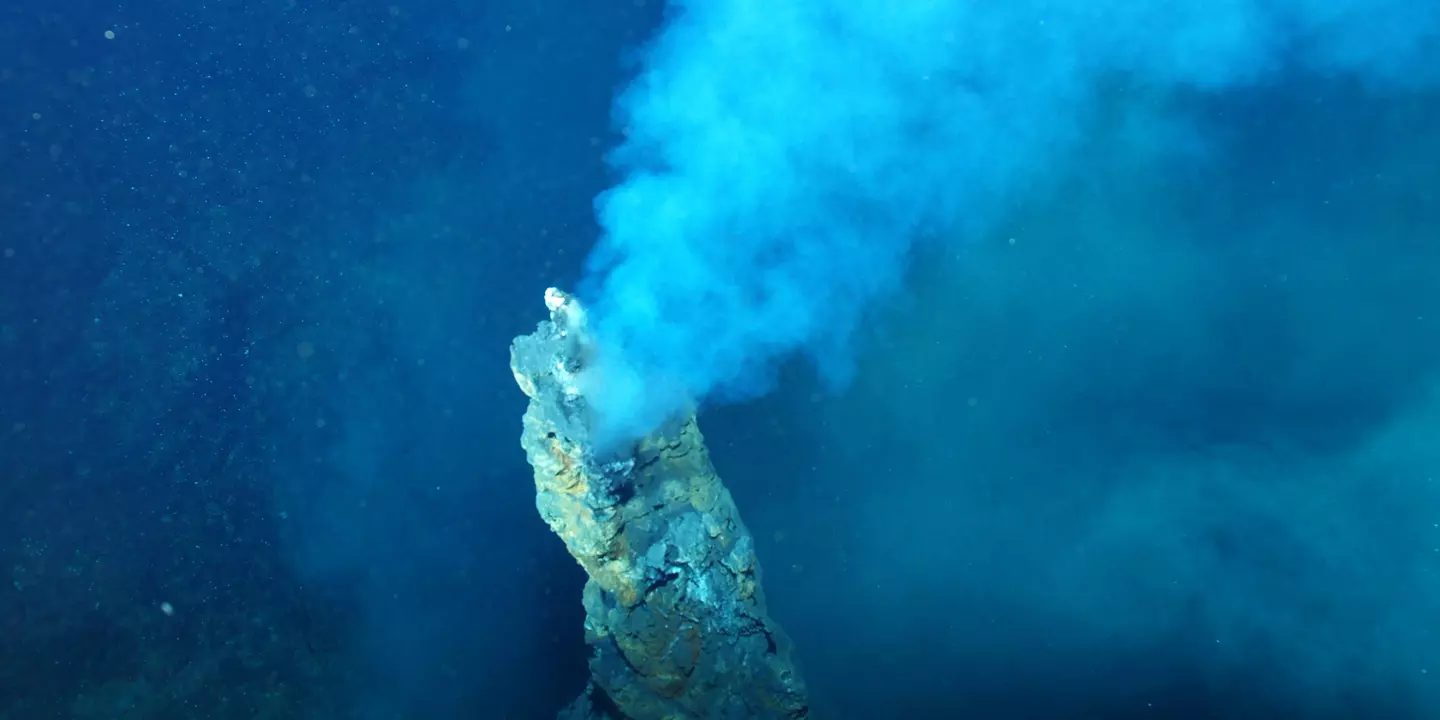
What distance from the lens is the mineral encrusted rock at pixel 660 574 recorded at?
4.75m

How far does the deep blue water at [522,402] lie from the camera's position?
25.1ft

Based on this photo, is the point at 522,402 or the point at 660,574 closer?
the point at 660,574

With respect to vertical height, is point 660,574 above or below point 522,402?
below

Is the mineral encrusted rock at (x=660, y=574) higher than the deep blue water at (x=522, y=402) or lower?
lower

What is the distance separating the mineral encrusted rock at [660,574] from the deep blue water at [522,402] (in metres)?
3.40

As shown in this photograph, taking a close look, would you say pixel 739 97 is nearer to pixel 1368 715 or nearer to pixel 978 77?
pixel 978 77

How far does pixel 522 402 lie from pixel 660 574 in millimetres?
4331

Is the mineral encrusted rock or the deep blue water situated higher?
the deep blue water

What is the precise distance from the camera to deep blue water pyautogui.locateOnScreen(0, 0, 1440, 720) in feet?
25.1

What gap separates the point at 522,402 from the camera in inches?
343

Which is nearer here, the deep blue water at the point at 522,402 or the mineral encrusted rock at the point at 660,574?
the mineral encrusted rock at the point at 660,574

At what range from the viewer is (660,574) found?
4930 millimetres

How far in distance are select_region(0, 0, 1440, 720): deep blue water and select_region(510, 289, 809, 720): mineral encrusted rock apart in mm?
3403

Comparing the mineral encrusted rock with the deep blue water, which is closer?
the mineral encrusted rock
